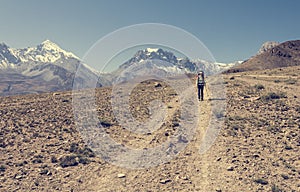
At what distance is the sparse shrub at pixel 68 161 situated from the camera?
21.9 meters

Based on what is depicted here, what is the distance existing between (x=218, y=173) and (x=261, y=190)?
113 inches

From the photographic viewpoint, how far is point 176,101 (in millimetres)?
36625

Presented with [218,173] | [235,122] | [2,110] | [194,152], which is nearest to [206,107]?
[235,122]

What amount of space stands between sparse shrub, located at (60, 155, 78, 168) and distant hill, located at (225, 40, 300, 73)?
155705 mm

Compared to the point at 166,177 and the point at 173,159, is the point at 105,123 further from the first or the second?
the point at 166,177

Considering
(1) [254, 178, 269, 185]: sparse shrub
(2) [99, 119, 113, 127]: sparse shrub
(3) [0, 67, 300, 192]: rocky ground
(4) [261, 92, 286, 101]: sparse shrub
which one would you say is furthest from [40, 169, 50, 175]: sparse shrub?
(4) [261, 92, 286, 101]: sparse shrub

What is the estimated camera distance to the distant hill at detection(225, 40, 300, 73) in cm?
17070

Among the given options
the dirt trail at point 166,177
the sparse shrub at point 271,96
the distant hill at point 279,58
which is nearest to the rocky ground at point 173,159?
the dirt trail at point 166,177

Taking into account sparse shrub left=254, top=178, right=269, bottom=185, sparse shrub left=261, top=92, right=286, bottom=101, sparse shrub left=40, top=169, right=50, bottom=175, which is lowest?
sparse shrub left=254, top=178, right=269, bottom=185

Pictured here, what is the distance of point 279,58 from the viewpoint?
589 ft

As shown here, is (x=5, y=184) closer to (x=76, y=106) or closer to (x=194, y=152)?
(x=194, y=152)

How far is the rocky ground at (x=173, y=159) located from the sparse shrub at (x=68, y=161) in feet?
0.24

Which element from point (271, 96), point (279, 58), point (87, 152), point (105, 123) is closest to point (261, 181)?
point (87, 152)

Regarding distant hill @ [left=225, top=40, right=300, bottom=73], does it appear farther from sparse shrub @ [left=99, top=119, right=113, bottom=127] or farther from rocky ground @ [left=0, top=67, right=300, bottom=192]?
sparse shrub @ [left=99, top=119, right=113, bottom=127]
